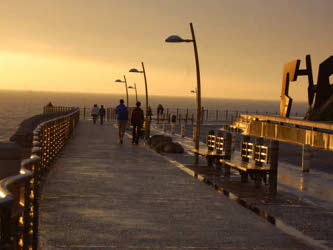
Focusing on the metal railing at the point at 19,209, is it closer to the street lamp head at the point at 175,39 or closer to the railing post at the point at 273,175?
the railing post at the point at 273,175

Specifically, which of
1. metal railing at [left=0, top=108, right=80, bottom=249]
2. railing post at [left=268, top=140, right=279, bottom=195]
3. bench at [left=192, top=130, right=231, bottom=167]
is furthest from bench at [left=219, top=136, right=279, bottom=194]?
metal railing at [left=0, top=108, right=80, bottom=249]

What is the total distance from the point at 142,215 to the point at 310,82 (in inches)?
1385

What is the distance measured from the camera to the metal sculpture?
4081 centimetres

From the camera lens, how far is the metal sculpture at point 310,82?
40812mm

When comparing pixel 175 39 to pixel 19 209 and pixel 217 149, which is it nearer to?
pixel 217 149

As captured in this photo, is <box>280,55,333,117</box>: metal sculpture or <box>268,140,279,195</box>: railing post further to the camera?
<box>280,55,333,117</box>: metal sculpture

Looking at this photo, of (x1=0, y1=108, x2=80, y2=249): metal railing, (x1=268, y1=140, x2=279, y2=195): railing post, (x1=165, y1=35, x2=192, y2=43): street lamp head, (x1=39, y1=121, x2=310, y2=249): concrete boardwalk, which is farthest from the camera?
(x1=165, y1=35, x2=192, y2=43): street lamp head

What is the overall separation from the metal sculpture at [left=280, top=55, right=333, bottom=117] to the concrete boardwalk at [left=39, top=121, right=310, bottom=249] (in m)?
26.5

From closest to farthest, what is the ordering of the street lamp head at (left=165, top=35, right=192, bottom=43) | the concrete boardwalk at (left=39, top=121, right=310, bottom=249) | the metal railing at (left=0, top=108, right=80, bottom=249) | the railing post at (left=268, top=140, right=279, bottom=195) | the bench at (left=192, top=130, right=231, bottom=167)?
the metal railing at (left=0, top=108, right=80, bottom=249) → the concrete boardwalk at (left=39, top=121, right=310, bottom=249) → the railing post at (left=268, top=140, right=279, bottom=195) → the bench at (left=192, top=130, right=231, bottom=167) → the street lamp head at (left=165, top=35, right=192, bottom=43)

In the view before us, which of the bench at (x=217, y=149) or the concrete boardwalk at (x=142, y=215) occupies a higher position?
the bench at (x=217, y=149)

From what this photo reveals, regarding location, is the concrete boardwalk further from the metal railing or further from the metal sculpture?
the metal sculpture

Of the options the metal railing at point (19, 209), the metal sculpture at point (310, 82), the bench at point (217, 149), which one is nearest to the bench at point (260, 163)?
the bench at point (217, 149)

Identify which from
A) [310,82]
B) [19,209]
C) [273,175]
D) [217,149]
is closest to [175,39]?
[217,149]

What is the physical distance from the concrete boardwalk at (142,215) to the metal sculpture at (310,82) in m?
26.5
